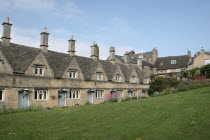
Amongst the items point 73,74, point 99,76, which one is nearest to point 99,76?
point 99,76

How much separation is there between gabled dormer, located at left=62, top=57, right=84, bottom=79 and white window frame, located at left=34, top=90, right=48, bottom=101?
4.53 meters

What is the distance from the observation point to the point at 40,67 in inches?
1227

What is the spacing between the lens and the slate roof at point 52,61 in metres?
28.4

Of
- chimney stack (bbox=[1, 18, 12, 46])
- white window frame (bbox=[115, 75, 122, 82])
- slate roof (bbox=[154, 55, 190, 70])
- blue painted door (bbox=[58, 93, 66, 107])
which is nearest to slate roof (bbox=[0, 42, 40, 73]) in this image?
chimney stack (bbox=[1, 18, 12, 46])

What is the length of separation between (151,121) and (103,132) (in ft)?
11.6

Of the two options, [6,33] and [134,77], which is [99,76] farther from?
[6,33]

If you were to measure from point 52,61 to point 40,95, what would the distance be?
5865 millimetres

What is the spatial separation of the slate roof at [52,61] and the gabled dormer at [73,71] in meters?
0.51

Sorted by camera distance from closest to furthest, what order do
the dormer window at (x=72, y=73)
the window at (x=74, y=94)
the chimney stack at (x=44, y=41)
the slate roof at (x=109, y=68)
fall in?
the chimney stack at (x=44, y=41) < the window at (x=74, y=94) < the dormer window at (x=72, y=73) < the slate roof at (x=109, y=68)

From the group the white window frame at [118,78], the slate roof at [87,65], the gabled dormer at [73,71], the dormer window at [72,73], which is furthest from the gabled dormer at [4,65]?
the white window frame at [118,78]

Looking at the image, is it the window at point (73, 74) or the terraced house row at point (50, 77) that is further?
the window at point (73, 74)

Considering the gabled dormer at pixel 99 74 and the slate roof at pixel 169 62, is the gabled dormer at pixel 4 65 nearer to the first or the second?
the gabled dormer at pixel 99 74

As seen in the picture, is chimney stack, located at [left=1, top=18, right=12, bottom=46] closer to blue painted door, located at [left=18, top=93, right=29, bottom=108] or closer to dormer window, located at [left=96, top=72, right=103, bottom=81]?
blue painted door, located at [left=18, top=93, right=29, bottom=108]

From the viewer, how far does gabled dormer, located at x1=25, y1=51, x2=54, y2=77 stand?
29.8m
